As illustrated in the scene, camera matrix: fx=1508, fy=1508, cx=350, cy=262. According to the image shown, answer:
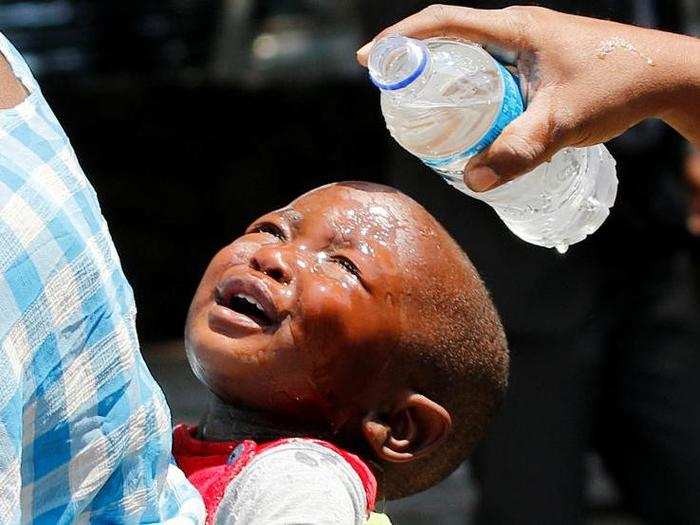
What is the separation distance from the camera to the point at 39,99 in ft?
5.58

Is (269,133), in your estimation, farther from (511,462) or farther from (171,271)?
(511,462)

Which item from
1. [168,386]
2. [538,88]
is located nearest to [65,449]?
[538,88]

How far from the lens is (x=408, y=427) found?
2.22 metres

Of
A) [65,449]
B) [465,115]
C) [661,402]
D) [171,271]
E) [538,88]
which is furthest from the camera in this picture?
[171,271]

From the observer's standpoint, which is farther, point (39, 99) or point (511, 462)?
point (511, 462)

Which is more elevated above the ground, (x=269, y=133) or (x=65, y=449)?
(x=65, y=449)

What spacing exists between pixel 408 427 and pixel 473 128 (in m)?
0.47

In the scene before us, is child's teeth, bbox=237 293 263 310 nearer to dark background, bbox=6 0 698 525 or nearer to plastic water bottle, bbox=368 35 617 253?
plastic water bottle, bbox=368 35 617 253

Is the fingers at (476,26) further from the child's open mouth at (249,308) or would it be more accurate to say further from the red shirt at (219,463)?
the red shirt at (219,463)

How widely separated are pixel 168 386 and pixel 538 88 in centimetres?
405

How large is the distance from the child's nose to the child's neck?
20 cm

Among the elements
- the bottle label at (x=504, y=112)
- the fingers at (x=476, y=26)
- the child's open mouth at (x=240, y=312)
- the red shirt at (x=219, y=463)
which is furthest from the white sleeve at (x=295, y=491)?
the fingers at (x=476, y=26)

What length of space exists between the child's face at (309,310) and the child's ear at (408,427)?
0.05 metres

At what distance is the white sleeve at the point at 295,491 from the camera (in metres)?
1.85
